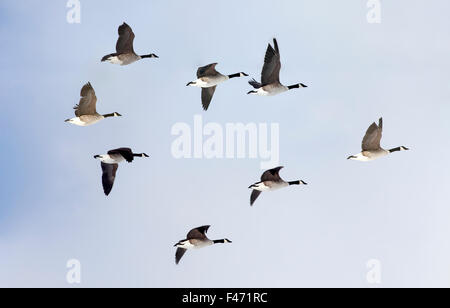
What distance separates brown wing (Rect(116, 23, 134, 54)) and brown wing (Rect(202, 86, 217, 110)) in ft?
5.74

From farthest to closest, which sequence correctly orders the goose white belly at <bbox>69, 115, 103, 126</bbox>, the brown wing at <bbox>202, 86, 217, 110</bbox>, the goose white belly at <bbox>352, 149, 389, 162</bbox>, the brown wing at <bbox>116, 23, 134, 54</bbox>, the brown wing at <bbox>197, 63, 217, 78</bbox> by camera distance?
the brown wing at <bbox>202, 86, 217, 110</bbox>, the brown wing at <bbox>197, 63, 217, 78</bbox>, the brown wing at <bbox>116, 23, 134, 54</bbox>, the goose white belly at <bbox>352, 149, 389, 162</bbox>, the goose white belly at <bbox>69, 115, 103, 126</bbox>

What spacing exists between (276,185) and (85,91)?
3351 mm

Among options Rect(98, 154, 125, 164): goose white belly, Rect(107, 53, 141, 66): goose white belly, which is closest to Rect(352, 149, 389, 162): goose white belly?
Rect(98, 154, 125, 164): goose white belly

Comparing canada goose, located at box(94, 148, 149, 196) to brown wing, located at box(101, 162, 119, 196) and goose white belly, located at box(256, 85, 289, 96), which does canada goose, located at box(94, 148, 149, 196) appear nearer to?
brown wing, located at box(101, 162, 119, 196)

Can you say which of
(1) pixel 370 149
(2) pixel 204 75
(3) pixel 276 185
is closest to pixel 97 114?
(2) pixel 204 75

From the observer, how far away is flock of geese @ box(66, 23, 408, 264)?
1802 centimetres

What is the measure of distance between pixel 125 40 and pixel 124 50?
0.19m

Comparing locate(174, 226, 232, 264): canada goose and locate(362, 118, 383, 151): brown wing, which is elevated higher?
locate(362, 118, 383, 151): brown wing

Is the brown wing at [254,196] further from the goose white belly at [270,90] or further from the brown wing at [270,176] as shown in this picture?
the goose white belly at [270,90]

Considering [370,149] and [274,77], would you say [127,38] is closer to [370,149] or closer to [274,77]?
[274,77]

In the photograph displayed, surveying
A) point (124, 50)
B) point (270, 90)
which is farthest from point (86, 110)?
point (270, 90)

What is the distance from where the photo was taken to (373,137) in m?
18.2

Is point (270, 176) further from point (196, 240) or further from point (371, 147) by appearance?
point (371, 147)
